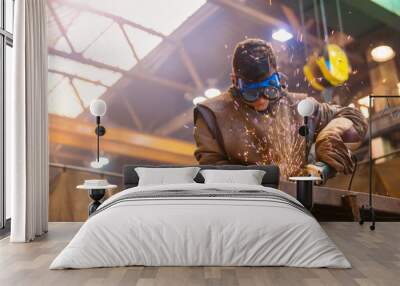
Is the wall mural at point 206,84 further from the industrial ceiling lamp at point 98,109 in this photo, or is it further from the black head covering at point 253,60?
the industrial ceiling lamp at point 98,109

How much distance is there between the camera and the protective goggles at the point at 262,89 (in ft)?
20.0

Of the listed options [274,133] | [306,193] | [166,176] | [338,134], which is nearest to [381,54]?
[338,134]

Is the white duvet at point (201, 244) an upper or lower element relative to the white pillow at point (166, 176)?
lower

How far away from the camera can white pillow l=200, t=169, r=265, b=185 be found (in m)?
5.36

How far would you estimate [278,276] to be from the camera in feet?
11.0

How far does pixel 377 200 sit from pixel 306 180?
1.06 m

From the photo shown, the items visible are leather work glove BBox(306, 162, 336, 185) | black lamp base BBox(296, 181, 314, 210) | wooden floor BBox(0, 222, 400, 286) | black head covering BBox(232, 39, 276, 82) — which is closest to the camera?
wooden floor BBox(0, 222, 400, 286)

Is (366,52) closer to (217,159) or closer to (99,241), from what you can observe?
(217,159)

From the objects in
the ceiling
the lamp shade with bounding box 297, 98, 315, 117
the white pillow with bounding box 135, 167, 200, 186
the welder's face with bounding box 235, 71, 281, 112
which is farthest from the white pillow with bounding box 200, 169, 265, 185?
the welder's face with bounding box 235, 71, 281, 112

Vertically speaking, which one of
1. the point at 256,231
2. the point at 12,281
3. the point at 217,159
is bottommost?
the point at 12,281

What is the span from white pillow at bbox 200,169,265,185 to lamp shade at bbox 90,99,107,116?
1412 mm

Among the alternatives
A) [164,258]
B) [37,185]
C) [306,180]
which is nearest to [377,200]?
[306,180]

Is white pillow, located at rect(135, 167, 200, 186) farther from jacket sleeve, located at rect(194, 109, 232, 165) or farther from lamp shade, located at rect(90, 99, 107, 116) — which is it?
lamp shade, located at rect(90, 99, 107, 116)

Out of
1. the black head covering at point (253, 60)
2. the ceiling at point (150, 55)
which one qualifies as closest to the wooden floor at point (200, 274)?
the ceiling at point (150, 55)
